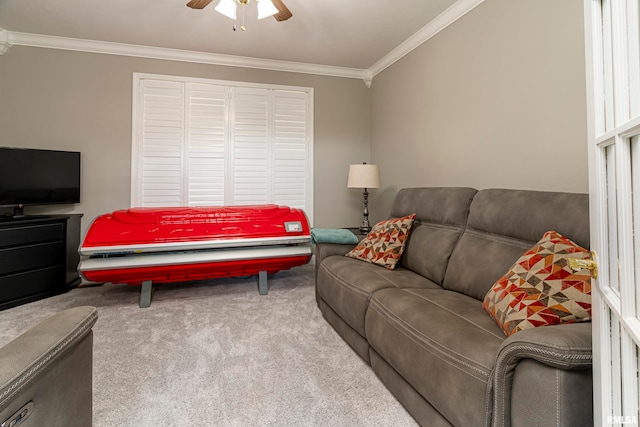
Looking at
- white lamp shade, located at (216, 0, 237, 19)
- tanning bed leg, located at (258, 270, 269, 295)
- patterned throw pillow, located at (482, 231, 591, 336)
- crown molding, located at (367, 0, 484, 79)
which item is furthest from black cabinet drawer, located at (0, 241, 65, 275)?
crown molding, located at (367, 0, 484, 79)

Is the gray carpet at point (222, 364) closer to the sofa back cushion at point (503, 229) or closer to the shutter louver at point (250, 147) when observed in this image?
the sofa back cushion at point (503, 229)

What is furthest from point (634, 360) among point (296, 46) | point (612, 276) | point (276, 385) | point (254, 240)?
point (296, 46)

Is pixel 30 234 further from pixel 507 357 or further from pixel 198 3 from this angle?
pixel 507 357

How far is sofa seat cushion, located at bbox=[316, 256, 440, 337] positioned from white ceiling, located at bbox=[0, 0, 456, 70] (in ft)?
6.95

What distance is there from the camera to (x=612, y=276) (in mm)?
639

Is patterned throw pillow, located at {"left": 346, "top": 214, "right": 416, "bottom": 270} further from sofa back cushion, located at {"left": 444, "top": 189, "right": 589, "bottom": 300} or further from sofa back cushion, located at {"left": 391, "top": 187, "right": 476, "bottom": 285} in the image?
sofa back cushion, located at {"left": 444, "top": 189, "right": 589, "bottom": 300}

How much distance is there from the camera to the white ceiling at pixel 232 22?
262 centimetres

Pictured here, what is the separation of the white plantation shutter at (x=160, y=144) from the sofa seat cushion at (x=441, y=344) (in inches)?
112

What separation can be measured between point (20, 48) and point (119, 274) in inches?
102

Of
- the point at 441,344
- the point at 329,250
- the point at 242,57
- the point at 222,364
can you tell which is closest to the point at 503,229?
the point at 441,344

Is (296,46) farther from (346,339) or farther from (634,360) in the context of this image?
(634,360)

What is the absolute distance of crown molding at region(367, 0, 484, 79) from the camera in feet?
8.25

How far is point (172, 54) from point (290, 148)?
1639mm

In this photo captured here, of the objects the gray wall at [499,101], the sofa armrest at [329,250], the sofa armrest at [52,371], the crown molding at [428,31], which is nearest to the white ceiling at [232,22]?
the crown molding at [428,31]
